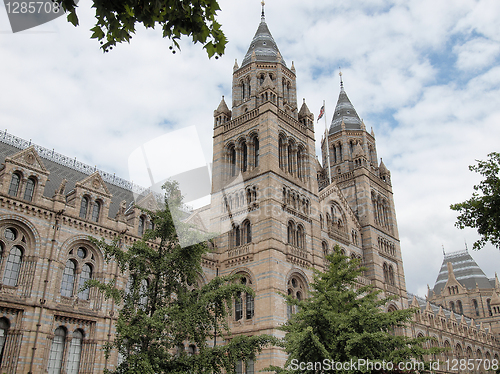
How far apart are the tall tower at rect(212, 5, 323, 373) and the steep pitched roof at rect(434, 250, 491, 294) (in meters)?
56.3

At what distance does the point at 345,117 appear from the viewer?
165ft

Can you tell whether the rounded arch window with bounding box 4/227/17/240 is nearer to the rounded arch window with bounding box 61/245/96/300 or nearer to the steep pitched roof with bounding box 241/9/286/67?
the rounded arch window with bounding box 61/245/96/300

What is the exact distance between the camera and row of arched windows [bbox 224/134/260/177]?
34875 mm

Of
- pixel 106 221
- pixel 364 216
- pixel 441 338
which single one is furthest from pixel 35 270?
pixel 441 338

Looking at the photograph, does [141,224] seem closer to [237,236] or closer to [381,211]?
[237,236]

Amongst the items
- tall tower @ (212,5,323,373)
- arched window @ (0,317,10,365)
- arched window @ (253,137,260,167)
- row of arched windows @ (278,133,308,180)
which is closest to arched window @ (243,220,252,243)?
tall tower @ (212,5,323,373)

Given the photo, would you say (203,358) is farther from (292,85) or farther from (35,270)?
(292,85)

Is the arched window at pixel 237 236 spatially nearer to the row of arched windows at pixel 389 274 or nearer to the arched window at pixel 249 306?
the arched window at pixel 249 306

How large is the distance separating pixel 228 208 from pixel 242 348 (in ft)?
63.3

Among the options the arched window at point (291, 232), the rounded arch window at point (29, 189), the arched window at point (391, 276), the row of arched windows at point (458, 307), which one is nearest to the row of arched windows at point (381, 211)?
the arched window at point (391, 276)

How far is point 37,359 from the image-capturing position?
21812 mm

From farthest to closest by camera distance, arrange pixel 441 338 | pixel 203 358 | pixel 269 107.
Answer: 1. pixel 441 338
2. pixel 269 107
3. pixel 203 358

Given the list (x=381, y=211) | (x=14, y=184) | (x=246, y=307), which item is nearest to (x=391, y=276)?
(x=381, y=211)

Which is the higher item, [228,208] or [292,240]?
[228,208]
